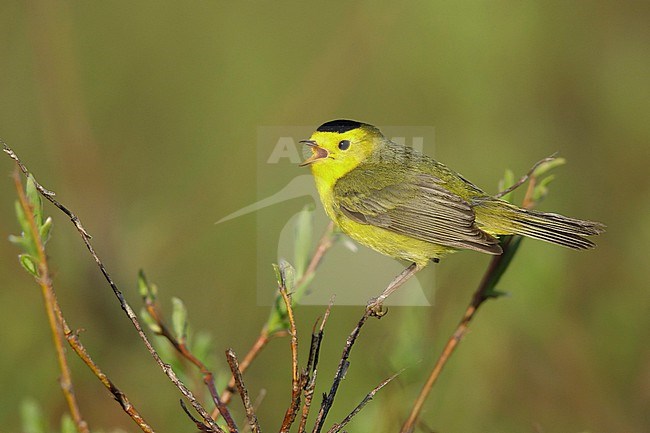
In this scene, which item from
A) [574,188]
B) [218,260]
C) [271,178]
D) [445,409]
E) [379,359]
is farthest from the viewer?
[218,260]

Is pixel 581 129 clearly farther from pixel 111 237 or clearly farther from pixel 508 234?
pixel 111 237

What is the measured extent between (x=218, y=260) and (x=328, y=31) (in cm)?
227

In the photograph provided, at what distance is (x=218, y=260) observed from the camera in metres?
5.52

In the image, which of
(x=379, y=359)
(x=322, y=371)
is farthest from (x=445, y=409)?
(x=379, y=359)

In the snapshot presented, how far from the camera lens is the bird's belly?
10.7 feet

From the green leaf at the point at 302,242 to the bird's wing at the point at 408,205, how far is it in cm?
81

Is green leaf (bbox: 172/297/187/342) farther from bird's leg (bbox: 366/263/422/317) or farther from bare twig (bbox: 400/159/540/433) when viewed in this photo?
bird's leg (bbox: 366/263/422/317)

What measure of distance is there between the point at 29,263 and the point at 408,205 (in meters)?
1.99

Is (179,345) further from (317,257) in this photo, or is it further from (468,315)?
(468,315)

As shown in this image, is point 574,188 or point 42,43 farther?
point 574,188

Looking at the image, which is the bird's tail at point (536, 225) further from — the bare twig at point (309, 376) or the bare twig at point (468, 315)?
the bare twig at point (309, 376)

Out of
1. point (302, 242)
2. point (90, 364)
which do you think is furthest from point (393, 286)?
point (90, 364)

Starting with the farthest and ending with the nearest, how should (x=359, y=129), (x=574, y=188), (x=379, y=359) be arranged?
Result: 1. (x=574, y=188)
2. (x=359, y=129)
3. (x=379, y=359)

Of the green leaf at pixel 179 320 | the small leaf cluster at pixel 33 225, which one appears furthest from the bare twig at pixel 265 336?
the small leaf cluster at pixel 33 225
